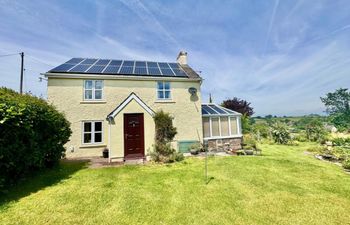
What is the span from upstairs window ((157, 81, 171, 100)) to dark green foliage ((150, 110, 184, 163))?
3.36 m

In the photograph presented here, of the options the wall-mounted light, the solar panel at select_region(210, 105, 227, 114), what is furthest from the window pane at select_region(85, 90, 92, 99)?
the solar panel at select_region(210, 105, 227, 114)

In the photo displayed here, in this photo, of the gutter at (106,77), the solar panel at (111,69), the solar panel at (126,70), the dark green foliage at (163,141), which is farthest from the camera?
the solar panel at (126,70)

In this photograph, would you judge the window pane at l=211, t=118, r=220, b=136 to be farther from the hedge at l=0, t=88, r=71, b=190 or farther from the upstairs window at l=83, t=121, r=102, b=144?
the hedge at l=0, t=88, r=71, b=190

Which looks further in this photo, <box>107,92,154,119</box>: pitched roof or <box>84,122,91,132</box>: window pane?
<box>84,122,91,132</box>: window pane

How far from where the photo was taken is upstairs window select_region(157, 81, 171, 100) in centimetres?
1545

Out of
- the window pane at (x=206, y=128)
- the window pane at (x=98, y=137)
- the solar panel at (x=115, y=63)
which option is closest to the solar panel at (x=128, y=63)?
the solar panel at (x=115, y=63)

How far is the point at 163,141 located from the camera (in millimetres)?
12172

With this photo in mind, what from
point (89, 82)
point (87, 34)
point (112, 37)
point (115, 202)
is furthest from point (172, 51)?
point (115, 202)

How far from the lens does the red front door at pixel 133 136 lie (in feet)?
41.0

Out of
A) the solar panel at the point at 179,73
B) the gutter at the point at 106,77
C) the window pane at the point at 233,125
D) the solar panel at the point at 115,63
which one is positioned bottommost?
the window pane at the point at 233,125

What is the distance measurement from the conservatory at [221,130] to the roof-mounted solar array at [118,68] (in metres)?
4.72

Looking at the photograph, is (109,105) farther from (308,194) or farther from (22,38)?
(308,194)

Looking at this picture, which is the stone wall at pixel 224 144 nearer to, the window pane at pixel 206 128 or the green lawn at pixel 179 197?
the window pane at pixel 206 128

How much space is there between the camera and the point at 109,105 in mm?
14500
